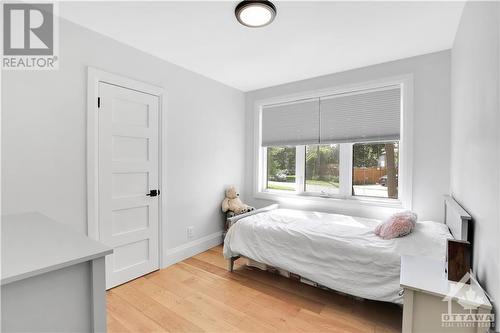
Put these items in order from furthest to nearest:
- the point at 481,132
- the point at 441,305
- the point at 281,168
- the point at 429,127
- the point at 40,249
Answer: the point at 281,168, the point at 429,127, the point at 481,132, the point at 441,305, the point at 40,249

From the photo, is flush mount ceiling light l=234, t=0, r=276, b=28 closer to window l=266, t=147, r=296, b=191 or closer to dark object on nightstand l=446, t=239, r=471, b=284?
dark object on nightstand l=446, t=239, r=471, b=284

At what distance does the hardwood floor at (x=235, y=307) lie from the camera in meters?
1.88

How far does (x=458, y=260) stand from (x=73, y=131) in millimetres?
2963

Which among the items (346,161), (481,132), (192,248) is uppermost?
(481,132)

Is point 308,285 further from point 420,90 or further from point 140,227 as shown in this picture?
point 420,90

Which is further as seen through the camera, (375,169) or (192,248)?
(192,248)

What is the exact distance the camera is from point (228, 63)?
296cm

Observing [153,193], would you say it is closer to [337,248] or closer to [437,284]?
[337,248]

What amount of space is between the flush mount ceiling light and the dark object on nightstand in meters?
1.98

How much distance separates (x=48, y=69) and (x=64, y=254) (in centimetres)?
181

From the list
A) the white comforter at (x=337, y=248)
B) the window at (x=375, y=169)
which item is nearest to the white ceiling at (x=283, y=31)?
the window at (x=375, y=169)

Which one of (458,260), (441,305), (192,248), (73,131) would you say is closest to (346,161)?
(458,260)

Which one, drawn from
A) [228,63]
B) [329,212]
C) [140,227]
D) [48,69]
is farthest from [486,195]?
[48,69]

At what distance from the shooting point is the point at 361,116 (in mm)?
3076
